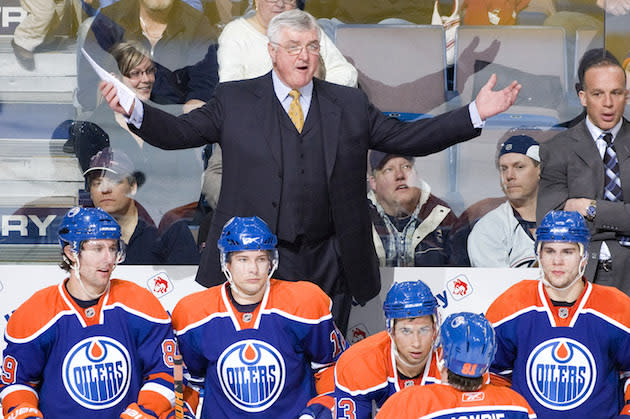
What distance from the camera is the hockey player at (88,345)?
397cm

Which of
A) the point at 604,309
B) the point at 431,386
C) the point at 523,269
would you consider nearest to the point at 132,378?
the point at 431,386

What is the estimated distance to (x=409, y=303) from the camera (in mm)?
3779

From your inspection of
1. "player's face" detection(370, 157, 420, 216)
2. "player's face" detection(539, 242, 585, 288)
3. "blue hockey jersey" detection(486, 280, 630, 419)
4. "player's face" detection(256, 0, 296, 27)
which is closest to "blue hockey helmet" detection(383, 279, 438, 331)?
"blue hockey jersey" detection(486, 280, 630, 419)

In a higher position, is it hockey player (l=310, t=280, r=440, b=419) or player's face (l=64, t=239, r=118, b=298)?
player's face (l=64, t=239, r=118, b=298)

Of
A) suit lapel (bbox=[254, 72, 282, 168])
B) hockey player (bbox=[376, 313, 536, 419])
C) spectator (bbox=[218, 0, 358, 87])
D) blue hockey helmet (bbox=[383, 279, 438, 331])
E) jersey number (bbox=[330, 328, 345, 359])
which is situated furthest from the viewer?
spectator (bbox=[218, 0, 358, 87])

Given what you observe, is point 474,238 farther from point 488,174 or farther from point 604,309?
point 604,309

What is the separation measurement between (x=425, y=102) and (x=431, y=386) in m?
2.62

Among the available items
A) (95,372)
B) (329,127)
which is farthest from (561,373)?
(95,372)

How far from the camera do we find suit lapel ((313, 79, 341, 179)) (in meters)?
4.49

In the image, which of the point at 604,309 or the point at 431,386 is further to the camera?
the point at 604,309

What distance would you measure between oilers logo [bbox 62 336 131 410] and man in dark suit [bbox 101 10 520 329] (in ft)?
2.29

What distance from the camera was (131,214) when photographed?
5.34 metres

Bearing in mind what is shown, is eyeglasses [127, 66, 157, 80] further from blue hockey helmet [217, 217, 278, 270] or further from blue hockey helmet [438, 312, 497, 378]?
blue hockey helmet [438, 312, 497, 378]

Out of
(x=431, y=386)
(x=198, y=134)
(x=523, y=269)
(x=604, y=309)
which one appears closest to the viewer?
(x=431, y=386)
